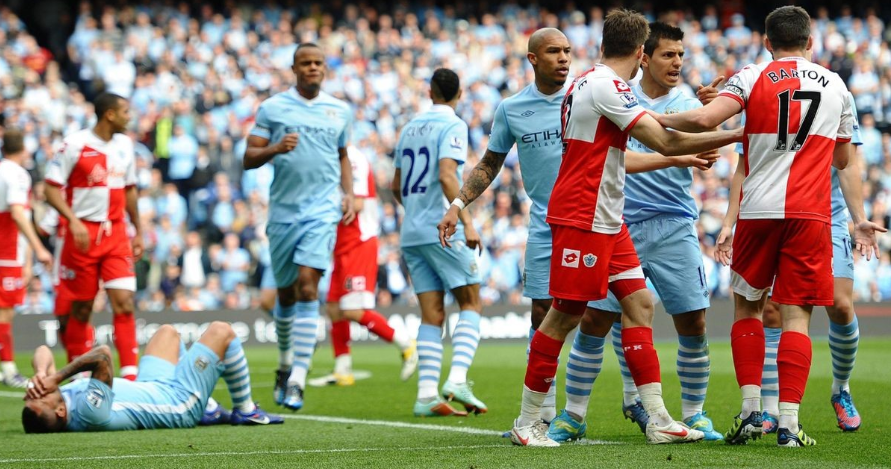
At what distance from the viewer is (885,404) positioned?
928cm

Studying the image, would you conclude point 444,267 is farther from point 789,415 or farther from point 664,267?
point 789,415

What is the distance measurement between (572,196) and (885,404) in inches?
171

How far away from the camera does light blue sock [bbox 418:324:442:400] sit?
914 centimetres

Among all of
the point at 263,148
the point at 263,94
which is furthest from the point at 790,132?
the point at 263,94

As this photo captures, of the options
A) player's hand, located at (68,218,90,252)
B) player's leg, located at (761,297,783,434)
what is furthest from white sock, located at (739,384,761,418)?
player's hand, located at (68,218,90,252)

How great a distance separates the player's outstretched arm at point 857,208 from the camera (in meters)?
6.76

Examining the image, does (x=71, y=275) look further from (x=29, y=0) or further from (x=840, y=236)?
(x=29, y=0)

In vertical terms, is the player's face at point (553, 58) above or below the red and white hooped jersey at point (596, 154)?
above

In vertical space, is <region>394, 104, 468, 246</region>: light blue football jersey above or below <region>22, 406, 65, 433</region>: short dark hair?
above

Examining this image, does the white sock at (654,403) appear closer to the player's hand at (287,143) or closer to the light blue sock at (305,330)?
the player's hand at (287,143)

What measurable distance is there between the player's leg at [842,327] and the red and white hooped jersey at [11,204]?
815 centimetres

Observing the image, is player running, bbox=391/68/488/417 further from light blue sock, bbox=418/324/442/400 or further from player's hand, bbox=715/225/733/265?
player's hand, bbox=715/225/733/265

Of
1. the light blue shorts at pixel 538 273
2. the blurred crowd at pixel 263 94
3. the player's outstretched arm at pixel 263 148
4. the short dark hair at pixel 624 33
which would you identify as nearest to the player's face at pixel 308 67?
the player's outstretched arm at pixel 263 148

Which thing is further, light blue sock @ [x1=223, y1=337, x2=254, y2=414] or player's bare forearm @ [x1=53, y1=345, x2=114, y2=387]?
light blue sock @ [x1=223, y1=337, x2=254, y2=414]
